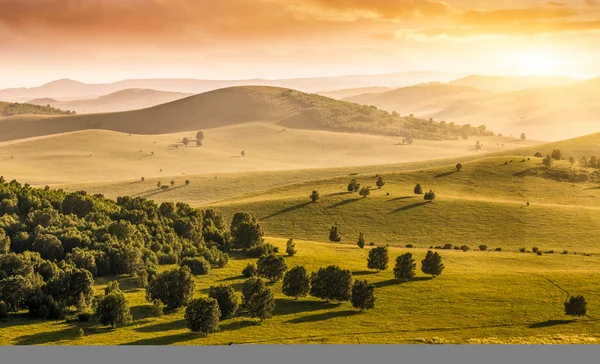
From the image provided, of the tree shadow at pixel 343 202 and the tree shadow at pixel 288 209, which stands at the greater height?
the tree shadow at pixel 343 202

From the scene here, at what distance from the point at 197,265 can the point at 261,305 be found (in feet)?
67.3

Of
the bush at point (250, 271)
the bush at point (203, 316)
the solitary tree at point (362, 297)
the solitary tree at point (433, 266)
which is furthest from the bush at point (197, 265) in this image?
the solitary tree at point (433, 266)

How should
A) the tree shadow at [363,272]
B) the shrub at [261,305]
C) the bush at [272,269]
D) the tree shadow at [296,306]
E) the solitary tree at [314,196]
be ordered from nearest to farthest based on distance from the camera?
1. the shrub at [261,305]
2. the tree shadow at [296,306]
3. the bush at [272,269]
4. the tree shadow at [363,272]
5. the solitary tree at [314,196]

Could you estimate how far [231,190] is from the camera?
197 m

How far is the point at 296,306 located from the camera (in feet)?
236

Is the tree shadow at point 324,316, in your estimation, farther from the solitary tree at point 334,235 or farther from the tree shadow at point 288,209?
the tree shadow at point 288,209

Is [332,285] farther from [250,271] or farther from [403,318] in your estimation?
[250,271]

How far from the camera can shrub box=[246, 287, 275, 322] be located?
65.8 m

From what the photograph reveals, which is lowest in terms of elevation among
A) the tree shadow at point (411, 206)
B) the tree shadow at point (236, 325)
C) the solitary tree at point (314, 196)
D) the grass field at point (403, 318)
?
the tree shadow at point (236, 325)

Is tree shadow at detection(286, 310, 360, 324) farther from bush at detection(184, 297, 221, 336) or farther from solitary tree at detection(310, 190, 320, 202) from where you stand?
solitary tree at detection(310, 190, 320, 202)

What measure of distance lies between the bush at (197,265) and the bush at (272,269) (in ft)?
24.3

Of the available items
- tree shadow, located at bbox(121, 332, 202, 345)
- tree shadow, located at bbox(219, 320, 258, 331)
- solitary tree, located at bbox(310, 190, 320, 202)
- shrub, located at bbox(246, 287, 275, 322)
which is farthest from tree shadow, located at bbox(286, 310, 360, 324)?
solitary tree, located at bbox(310, 190, 320, 202)

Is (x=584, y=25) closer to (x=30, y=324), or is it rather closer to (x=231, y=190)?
(x=30, y=324)

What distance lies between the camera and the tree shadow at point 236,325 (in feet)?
209
